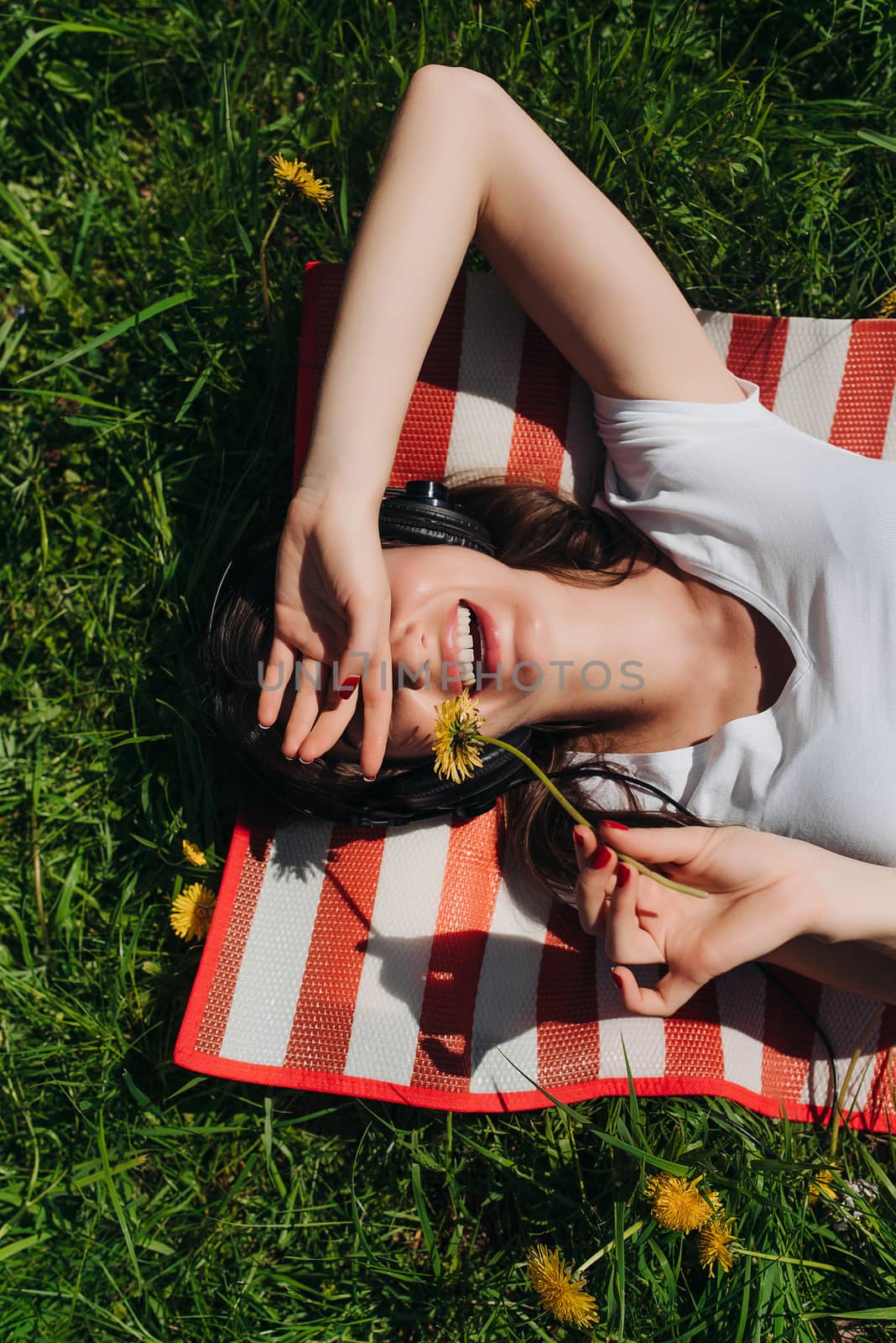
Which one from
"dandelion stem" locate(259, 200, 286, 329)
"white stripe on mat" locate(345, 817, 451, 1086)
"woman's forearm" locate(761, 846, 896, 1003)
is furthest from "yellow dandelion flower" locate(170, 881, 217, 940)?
"dandelion stem" locate(259, 200, 286, 329)

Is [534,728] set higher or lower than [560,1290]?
higher

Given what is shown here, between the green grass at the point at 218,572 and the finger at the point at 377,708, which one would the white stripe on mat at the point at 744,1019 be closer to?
the green grass at the point at 218,572

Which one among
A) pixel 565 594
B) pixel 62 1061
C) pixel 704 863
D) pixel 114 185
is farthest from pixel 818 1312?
pixel 114 185

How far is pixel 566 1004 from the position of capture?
253 cm

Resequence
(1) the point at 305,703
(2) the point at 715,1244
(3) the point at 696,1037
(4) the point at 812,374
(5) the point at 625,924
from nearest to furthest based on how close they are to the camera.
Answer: (5) the point at 625,924 < (1) the point at 305,703 < (2) the point at 715,1244 < (3) the point at 696,1037 < (4) the point at 812,374

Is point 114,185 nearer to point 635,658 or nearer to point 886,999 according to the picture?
point 635,658

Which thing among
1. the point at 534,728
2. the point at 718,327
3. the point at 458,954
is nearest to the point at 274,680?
the point at 534,728

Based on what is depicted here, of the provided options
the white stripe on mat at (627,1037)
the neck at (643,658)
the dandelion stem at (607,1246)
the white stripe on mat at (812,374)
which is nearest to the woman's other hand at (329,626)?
the neck at (643,658)

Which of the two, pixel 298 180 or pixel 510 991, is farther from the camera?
pixel 510 991

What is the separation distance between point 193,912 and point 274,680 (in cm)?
91

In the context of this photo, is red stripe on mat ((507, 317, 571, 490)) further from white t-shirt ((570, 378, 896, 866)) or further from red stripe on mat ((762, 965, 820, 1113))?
red stripe on mat ((762, 965, 820, 1113))

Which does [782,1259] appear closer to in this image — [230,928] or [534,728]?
[534,728]

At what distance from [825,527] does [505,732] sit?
0.91 metres

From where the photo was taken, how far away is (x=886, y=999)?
220cm
